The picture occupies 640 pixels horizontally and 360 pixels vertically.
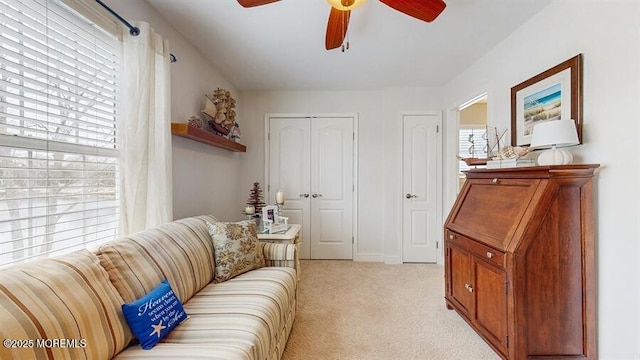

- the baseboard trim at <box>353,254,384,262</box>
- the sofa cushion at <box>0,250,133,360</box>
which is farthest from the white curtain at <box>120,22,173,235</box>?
the baseboard trim at <box>353,254,384,262</box>

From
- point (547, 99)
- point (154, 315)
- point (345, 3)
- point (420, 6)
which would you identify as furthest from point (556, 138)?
point (154, 315)

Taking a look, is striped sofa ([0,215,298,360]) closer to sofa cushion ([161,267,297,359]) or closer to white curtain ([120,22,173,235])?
sofa cushion ([161,267,297,359])

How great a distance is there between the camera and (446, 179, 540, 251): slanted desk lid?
5.37 feet

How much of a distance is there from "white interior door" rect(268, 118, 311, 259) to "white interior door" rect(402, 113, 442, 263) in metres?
1.36

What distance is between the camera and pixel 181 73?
2.32 metres

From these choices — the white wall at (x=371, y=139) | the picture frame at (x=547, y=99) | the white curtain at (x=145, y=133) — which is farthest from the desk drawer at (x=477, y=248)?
the white curtain at (x=145, y=133)

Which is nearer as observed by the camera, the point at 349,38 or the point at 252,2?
the point at 252,2

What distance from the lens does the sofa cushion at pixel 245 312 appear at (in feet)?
4.01

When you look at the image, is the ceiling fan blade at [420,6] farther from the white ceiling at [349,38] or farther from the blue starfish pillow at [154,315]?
the blue starfish pillow at [154,315]

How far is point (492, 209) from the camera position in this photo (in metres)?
1.88

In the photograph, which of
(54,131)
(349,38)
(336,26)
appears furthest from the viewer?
(349,38)

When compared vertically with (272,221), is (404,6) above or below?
above

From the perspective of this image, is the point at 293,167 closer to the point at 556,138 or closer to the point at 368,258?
the point at 368,258

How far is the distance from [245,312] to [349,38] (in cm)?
224
